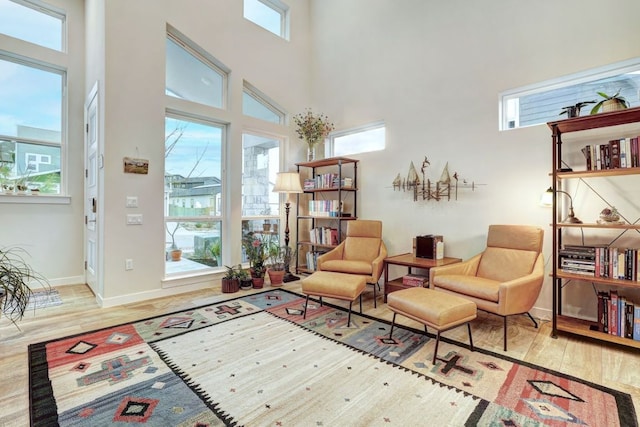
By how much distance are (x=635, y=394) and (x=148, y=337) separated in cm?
355

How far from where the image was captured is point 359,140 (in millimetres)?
4879

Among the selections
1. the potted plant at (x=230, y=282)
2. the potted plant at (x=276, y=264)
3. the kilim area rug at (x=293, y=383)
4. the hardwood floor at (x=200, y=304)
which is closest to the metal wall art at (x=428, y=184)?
the hardwood floor at (x=200, y=304)

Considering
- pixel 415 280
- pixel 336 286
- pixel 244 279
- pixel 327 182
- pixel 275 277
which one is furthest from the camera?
pixel 327 182

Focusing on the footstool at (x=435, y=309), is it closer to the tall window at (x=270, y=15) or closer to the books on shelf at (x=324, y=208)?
the books on shelf at (x=324, y=208)

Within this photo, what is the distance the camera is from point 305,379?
2.03 meters

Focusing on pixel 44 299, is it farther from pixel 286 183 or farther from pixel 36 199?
pixel 286 183

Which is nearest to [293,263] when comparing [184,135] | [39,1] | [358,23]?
[184,135]

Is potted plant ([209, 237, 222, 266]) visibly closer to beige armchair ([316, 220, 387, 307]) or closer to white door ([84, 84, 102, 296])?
white door ([84, 84, 102, 296])

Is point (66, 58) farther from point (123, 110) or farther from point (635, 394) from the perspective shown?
point (635, 394)

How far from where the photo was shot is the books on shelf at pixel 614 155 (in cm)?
245

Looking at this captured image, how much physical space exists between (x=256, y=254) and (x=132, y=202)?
1736 millimetres

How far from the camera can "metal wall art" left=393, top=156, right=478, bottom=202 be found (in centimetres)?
376

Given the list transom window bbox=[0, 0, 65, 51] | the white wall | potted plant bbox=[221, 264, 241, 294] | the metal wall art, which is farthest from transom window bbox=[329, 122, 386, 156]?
transom window bbox=[0, 0, 65, 51]

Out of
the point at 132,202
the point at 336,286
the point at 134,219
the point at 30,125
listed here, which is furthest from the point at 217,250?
the point at 30,125
